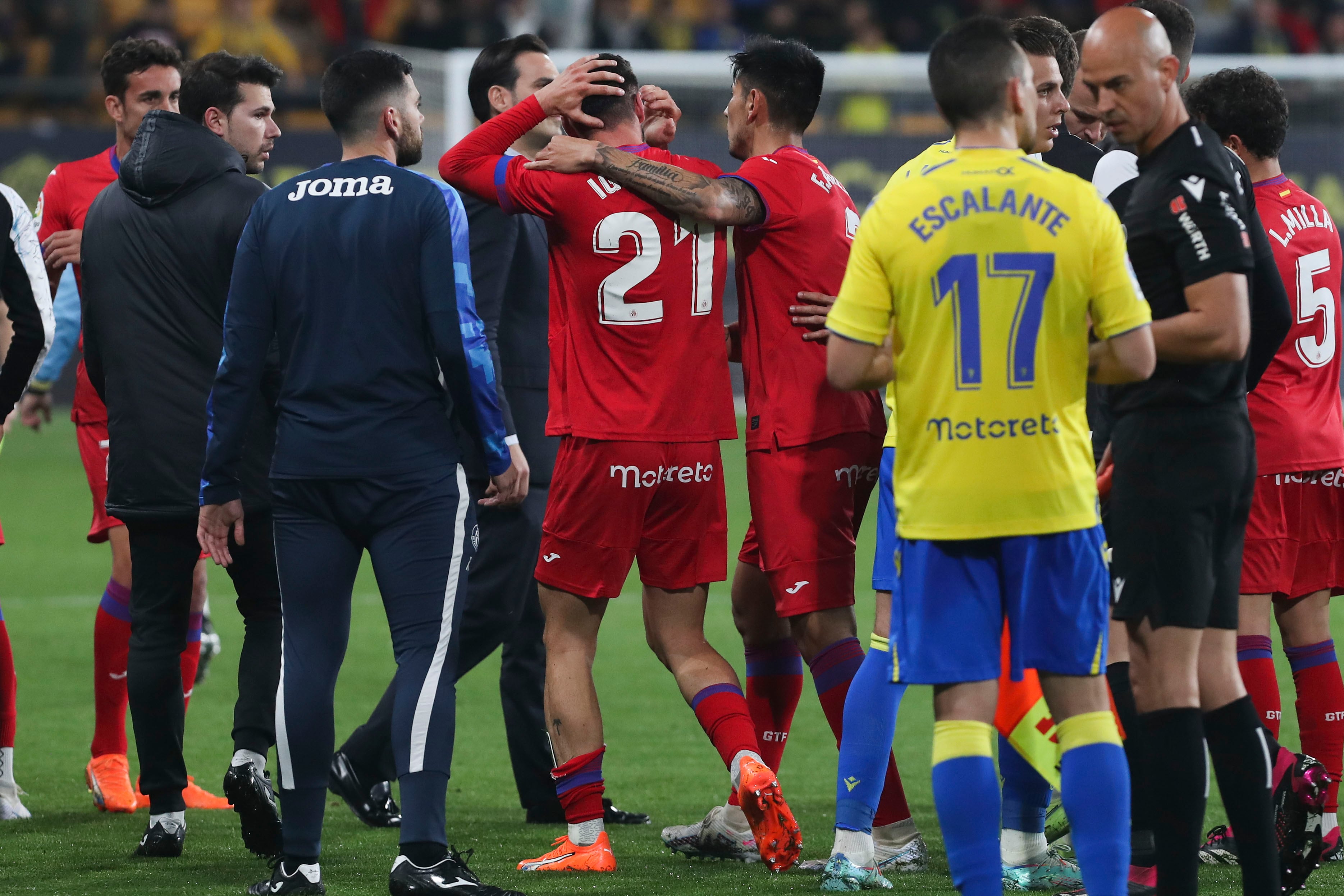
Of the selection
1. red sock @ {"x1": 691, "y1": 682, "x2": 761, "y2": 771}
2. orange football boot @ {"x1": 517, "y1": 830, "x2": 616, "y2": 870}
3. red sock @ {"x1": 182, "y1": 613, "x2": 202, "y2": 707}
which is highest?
red sock @ {"x1": 182, "y1": 613, "x2": 202, "y2": 707}

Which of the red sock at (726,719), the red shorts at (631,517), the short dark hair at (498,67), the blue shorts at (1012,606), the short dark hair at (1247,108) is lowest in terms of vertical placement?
the red sock at (726,719)

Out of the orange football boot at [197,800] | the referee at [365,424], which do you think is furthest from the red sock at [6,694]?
the referee at [365,424]

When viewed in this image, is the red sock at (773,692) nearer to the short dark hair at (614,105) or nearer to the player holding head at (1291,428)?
the player holding head at (1291,428)

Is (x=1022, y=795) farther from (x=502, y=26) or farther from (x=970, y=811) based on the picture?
(x=502, y=26)

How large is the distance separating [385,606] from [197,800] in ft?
5.97

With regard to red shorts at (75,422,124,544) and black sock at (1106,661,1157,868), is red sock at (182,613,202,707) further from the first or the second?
black sock at (1106,661,1157,868)

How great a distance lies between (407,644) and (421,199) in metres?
1.12

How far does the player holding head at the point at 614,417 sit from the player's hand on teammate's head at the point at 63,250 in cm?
206

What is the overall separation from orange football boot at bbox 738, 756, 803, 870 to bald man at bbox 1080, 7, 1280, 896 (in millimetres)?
1011

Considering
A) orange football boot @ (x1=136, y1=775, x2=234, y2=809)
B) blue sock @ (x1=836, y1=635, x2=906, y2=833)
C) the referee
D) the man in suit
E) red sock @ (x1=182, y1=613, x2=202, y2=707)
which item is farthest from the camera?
red sock @ (x1=182, y1=613, x2=202, y2=707)

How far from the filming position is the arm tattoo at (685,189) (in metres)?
4.37

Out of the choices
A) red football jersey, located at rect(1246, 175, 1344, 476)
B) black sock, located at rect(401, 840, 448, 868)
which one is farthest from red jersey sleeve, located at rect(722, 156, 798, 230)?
black sock, located at rect(401, 840, 448, 868)

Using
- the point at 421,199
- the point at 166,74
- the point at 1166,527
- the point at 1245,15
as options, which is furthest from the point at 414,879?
the point at 1245,15

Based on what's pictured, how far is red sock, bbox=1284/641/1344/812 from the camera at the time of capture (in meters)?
4.92
